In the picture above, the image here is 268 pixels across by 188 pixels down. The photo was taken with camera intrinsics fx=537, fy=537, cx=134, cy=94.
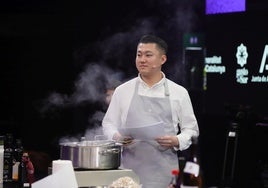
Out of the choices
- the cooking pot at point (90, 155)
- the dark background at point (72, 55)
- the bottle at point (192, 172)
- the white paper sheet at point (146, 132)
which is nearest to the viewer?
the bottle at point (192, 172)

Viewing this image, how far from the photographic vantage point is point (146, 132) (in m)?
3.51

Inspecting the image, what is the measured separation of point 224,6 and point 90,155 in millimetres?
4787

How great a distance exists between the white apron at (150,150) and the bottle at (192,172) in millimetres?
1516

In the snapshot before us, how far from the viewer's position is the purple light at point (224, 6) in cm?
688

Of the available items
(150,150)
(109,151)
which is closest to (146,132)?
(150,150)

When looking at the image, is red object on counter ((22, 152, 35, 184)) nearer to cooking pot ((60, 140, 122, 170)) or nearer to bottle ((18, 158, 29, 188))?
bottle ((18, 158, 29, 188))

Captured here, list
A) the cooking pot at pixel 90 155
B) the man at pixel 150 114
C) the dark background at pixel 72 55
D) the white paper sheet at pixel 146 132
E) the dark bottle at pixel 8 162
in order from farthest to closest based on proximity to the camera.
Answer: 1. the dark background at pixel 72 55
2. the man at pixel 150 114
3. the white paper sheet at pixel 146 132
4. the dark bottle at pixel 8 162
5. the cooking pot at pixel 90 155

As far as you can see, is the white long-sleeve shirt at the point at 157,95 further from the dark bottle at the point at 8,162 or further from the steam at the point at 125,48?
the steam at the point at 125,48

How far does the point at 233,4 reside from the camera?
692 cm

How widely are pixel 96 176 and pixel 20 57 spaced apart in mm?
4592

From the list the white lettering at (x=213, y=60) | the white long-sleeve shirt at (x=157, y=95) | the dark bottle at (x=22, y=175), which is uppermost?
the white lettering at (x=213, y=60)

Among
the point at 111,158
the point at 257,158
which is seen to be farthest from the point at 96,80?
the point at 111,158

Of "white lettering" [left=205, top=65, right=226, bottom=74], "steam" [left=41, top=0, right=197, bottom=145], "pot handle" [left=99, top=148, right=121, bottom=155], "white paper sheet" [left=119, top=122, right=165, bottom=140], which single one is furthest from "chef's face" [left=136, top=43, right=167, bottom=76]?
"white lettering" [left=205, top=65, right=226, bottom=74]

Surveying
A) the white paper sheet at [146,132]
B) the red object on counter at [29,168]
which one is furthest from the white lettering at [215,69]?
the red object on counter at [29,168]
